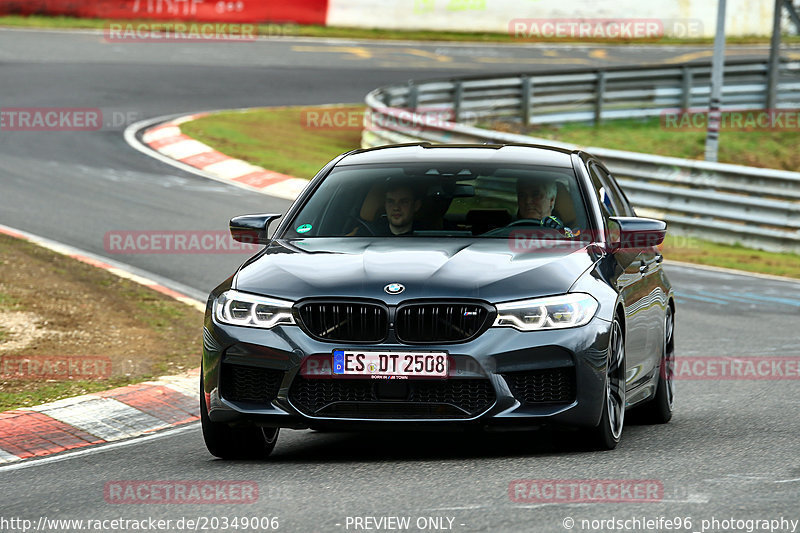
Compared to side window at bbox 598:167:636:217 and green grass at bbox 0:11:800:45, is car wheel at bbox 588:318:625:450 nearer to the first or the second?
side window at bbox 598:167:636:217

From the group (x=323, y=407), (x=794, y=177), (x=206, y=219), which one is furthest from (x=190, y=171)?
(x=323, y=407)

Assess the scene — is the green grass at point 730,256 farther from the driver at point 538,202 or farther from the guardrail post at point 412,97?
the driver at point 538,202

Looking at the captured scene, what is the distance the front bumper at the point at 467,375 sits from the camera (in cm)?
645

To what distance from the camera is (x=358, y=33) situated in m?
42.5

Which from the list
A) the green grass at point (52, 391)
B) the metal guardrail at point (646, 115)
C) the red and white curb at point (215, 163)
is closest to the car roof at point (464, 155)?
the green grass at point (52, 391)

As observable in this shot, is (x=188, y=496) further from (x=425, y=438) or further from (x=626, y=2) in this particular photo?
(x=626, y=2)

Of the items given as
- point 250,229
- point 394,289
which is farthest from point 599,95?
point 394,289

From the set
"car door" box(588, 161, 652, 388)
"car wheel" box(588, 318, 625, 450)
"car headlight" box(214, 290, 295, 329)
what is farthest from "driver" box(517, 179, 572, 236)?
"car headlight" box(214, 290, 295, 329)

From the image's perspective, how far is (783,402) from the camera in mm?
8945

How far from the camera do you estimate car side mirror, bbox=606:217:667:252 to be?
7.60 meters

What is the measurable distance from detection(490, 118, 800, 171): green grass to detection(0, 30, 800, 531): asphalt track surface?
705 centimetres

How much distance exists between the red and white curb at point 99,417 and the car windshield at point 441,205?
1514 mm

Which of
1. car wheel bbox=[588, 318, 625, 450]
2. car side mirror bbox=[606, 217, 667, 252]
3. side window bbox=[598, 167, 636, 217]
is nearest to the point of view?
car wheel bbox=[588, 318, 625, 450]

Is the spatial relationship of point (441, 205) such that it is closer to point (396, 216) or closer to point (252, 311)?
point (396, 216)
